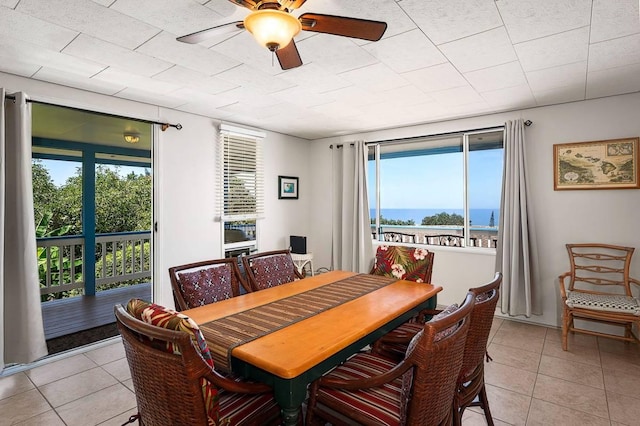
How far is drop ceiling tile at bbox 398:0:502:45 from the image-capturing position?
1808 millimetres

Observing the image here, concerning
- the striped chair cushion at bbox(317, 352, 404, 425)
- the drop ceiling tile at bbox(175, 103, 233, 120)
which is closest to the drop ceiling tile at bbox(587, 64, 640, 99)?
the striped chair cushion at bbox(317, 352, 404, 425)

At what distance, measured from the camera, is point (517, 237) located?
3.74 metres

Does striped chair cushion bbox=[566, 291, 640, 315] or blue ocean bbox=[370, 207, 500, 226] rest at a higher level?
blue ocean bbox=[370, 207, 500, 226]

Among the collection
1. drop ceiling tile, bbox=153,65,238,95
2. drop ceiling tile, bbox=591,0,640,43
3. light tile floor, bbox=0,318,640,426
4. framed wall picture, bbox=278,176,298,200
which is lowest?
light tile floor, bbox=0,318,640,426

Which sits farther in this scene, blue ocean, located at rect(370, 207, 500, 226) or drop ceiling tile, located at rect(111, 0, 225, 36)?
blue ocean, located at rect(370, 207, 500, 226)

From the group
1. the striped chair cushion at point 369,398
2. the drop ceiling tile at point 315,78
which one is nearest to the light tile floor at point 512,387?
the striped chair cushion at point 369,398

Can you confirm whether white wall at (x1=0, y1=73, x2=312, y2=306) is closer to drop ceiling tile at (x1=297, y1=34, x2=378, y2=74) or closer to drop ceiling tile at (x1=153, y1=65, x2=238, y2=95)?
drop ceiling tile at (x1=153, y1=65, x2=238, y2=95)

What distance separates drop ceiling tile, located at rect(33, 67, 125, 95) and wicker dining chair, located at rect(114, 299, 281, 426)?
244cm

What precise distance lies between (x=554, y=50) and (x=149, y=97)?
3.50m

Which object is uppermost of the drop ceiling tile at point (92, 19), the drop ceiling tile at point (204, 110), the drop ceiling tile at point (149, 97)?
the drop ceiling tile at point (204, 110)

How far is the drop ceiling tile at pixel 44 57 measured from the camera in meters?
2.26

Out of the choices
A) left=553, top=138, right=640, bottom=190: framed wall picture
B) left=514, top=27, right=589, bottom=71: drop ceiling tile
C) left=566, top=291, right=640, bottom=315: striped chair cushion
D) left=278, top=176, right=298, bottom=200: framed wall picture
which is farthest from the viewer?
left=278, top=176, right=298, bottom=200: framed wall picture

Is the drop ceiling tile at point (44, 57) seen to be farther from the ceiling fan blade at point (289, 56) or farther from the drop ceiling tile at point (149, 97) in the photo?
the ceiling fan blade at point (289, 56)

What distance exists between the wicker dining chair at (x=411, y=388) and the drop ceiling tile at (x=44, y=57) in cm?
279
